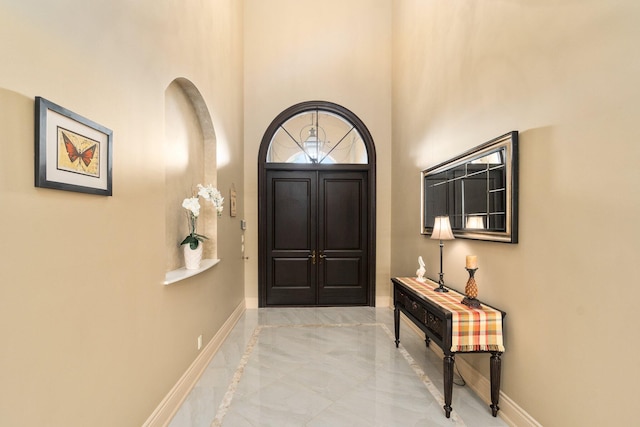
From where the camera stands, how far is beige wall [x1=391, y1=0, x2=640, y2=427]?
1550mm

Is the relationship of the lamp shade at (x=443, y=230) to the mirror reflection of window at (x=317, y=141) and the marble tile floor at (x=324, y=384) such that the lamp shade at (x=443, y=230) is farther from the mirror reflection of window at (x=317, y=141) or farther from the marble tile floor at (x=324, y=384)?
the mirror reflection of window at (x=317, y=141)

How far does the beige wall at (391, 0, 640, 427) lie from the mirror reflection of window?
2693 millimetres

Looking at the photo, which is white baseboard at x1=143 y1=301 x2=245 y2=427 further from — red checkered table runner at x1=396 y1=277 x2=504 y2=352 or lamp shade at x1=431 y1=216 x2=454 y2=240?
lamp shade at x1=431 y1=216 x2=454 y2=240

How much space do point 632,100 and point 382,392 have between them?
264 cm

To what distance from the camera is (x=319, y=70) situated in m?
5.53

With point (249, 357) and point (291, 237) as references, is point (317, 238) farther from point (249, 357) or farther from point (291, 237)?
point (249, 357)

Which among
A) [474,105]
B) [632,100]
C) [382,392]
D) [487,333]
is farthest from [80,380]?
[474,105]

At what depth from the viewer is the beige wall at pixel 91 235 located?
1.17 meters

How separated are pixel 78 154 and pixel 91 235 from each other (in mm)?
394

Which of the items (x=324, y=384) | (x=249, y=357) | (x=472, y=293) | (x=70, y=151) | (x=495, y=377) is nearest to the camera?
(x=70, y=151)

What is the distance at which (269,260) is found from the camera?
552 cm

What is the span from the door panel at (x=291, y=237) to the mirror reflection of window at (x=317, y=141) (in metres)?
0.32

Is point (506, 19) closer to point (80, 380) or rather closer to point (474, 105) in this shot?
point (474, 105)

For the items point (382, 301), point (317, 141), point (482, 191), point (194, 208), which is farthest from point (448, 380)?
point (317, 141)
